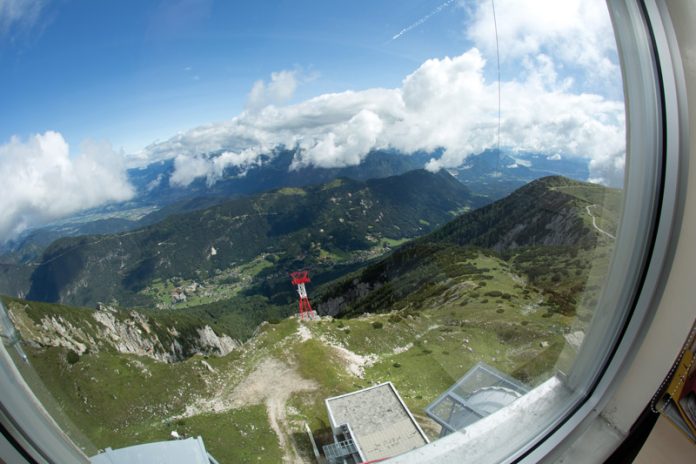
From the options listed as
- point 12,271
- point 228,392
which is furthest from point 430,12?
point 228,392

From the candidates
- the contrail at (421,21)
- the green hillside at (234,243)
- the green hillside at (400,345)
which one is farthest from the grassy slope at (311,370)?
the contrail at (421,21)

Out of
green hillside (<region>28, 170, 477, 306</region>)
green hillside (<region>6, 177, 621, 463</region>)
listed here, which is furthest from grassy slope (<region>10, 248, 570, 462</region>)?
green hillside (<region>28, 170, 477, 306</region>)

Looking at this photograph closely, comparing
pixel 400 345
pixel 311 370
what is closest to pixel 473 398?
pixel 400 345

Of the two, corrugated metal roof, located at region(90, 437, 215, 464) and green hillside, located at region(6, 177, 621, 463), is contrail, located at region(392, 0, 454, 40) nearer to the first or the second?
green hillside, located at region(6, 177, 621, 463)

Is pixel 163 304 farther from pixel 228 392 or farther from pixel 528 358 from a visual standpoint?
pixel 528 358

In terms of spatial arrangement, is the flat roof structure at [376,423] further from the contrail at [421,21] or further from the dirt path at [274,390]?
the contrail at [421,21]

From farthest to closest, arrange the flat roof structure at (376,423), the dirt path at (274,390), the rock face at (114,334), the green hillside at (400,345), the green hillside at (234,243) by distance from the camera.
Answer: the dirt path at (274,390), the green hillside at (234,243), the flat roof structure at (376,423), the green hillside at (400,345), the rock face at (114,334)

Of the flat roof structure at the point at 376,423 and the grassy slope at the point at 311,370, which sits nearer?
the grassy slope at the point at 311,370

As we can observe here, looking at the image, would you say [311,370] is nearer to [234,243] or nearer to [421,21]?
[421,21]
